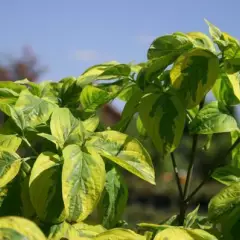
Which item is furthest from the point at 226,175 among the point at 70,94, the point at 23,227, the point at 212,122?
the point at 23,227

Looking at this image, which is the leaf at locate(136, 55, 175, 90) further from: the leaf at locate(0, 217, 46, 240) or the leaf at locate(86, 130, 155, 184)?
the leaf at locate(0, 217, 46, 240)

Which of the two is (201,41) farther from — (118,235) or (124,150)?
(118,235)

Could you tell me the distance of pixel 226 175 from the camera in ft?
3.48

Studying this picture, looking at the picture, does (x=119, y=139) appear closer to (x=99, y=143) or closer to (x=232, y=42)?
(x=99, y=143)

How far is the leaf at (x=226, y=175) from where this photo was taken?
1.05m

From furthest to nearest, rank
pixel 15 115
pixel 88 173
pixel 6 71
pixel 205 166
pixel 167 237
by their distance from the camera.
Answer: pixel 6 71, pixel 205 166, pixel 15 115, pixel 88 173, pixel 167 237

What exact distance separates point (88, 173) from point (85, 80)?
1.04 ft

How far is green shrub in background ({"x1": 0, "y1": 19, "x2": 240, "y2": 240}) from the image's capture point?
2.80 ft

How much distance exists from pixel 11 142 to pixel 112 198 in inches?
7.0

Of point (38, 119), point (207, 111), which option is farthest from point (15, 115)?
point (207, 111)

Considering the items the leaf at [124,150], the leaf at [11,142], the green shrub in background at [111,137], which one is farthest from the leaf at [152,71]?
the leaf at [11,142]

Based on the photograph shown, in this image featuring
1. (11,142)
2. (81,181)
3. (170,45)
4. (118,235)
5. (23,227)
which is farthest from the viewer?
(170,45)

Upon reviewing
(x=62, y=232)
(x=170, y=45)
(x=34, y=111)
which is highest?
(x=170, y=45)

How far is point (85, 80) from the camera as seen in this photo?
44.6 inches
